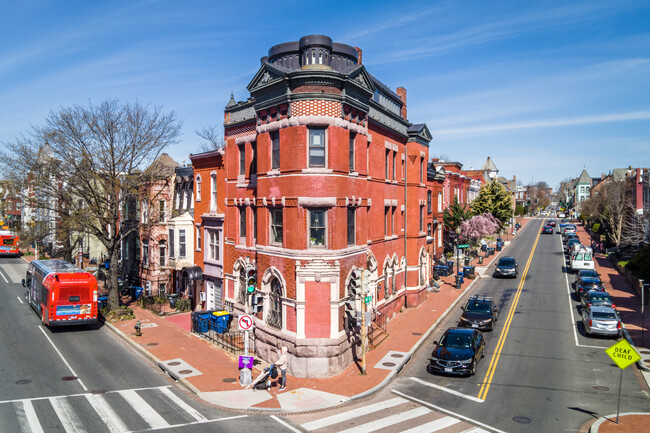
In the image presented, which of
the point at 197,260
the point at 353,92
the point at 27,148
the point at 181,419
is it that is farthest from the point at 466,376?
the point at 27,148

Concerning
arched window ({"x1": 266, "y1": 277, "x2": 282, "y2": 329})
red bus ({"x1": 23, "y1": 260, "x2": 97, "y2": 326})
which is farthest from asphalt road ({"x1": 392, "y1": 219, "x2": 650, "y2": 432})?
red bus ({"x1": 23, "y1": 260, "x2": 97, "y2": 326})

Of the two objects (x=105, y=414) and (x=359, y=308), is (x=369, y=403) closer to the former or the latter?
(x=359, y=308)

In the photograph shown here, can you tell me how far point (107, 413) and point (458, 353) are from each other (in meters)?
13.7

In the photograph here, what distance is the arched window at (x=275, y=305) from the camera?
21484 mm

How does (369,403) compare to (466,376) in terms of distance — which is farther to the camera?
(466,376)

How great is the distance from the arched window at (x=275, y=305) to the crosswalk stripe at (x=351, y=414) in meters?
6.47

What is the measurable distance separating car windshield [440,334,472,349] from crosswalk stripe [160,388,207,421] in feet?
35.6

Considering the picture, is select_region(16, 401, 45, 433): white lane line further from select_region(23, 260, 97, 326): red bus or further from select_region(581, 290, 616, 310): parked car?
select_region(581, 290, 616, 310): parked car

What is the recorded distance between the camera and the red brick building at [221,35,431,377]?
20016 millimetres

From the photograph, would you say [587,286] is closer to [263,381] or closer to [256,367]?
[256,367]

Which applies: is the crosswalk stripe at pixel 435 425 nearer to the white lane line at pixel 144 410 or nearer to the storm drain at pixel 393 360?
the storm drain at pixel 393 360

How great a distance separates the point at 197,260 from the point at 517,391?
2250 cm

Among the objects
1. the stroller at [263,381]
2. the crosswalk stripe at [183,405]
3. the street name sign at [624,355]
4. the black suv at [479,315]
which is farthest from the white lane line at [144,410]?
the black suv at [479,315]

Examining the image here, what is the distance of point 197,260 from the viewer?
32.4 metres
